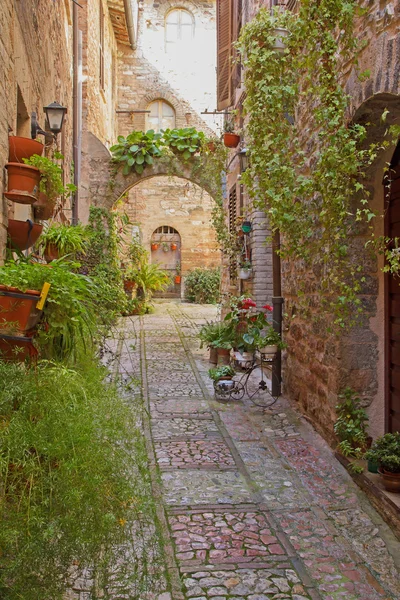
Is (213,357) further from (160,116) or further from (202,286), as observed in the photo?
(160,116)

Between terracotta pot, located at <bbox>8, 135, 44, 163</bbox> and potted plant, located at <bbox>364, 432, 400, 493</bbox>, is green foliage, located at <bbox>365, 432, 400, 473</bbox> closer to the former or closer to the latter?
potted plant, located at <bbox>364, 432, 400, 493</bbox>

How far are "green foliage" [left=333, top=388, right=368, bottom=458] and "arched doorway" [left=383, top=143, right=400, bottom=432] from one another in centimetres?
19

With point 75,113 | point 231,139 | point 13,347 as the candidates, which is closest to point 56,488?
point 13,347

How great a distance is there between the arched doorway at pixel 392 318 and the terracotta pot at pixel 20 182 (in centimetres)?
255

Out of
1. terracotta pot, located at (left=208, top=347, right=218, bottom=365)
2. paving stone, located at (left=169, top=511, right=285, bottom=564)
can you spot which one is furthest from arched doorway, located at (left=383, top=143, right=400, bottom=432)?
terracotta pot, located at (left=208, top=347, right=218, bottom=365)

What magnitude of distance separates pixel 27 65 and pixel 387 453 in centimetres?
441

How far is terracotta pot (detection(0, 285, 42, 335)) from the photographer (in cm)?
285

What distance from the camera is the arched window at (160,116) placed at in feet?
69.7

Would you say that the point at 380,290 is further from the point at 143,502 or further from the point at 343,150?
the point at 143,502

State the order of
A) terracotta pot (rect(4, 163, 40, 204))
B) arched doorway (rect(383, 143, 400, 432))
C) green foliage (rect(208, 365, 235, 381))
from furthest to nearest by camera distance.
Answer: green foliage (rect(208, 365, 235, 381)) < terracotta pot (rect(4, 163, 40, 204)) < arched doorway (rect(383, 143, 400, 432))

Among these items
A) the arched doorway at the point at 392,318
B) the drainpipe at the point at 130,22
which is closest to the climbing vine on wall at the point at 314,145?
the arched doorway at the point at 392,318

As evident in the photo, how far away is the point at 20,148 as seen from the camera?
448cm

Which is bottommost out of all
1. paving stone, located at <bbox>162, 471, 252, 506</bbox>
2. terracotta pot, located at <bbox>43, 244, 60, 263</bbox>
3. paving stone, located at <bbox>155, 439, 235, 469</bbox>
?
paving stone, located at <bbox>162, 471, 252, 506</bbox>

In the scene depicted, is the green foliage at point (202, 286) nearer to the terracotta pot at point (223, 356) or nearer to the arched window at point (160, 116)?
the arched window at point (160, 116)
